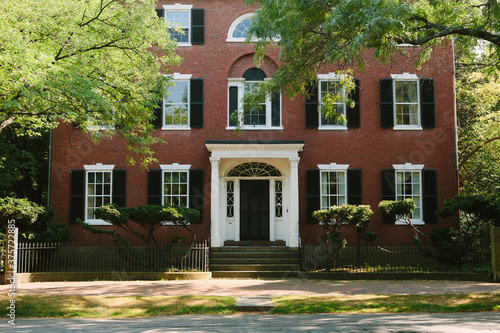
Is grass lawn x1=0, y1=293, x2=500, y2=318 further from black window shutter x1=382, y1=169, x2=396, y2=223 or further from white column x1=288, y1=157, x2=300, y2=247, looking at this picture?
black window shutter x1=382, y1=169, x2=396, y2=223

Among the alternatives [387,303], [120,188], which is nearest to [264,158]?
[120,188]

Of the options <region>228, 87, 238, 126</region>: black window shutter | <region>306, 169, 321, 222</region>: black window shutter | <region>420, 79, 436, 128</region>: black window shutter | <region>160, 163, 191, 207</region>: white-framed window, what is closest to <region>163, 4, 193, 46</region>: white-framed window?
<region>228, 87, 238, 126</region>: black window shutter

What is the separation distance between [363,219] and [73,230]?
1090 centimetres

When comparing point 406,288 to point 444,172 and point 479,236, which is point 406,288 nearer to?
point 479,236

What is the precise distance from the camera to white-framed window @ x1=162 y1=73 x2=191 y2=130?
19516 millimetres

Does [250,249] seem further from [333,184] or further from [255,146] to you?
[333,184]

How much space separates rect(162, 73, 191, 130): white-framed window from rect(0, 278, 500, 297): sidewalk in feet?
22.5

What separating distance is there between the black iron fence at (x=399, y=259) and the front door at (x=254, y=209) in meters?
1.94

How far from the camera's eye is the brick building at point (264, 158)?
19078 millimetres

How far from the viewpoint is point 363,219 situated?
16469 millimetres

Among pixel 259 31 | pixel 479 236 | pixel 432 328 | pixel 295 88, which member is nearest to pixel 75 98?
pixel 259 31

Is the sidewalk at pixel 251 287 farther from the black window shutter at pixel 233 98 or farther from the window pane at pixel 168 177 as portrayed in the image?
the black window shutter at pixel 233 98

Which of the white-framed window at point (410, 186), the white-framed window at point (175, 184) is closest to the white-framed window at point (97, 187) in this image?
the white-framed window at point (175, 184)

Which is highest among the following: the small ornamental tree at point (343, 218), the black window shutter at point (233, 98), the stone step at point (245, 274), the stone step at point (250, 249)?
the black window shutter at point (233, 98)
